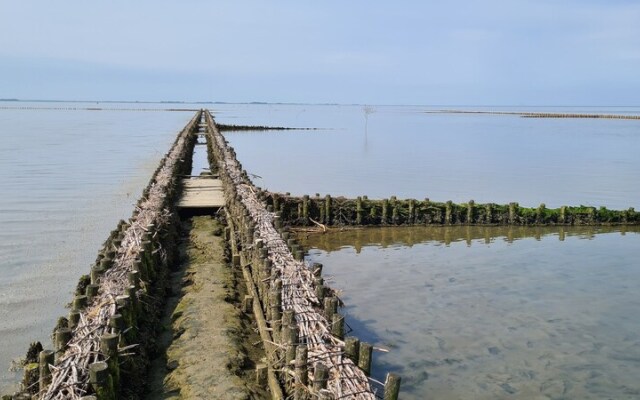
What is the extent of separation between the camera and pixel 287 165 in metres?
40.1

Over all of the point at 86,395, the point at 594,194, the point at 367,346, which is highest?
the point at 594,194

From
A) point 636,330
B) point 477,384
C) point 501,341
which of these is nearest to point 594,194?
point 636,330

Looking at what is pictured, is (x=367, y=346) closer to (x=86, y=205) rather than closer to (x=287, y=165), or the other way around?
(x=86, y=205)

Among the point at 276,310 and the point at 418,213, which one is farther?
the point at 418,213

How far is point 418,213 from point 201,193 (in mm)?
7900

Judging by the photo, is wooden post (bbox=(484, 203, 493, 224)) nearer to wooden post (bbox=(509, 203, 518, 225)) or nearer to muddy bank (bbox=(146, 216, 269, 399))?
wooden post (bbox=(509, 203, 518, 225))

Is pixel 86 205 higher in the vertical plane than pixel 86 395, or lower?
higher

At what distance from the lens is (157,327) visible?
957 cm

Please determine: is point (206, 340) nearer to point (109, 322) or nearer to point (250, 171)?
point (109, 322)

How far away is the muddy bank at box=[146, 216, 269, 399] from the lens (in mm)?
7465

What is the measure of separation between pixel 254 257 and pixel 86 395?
5.51m

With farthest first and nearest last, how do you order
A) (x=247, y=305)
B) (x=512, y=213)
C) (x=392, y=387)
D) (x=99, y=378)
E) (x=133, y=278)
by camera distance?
1. (x=512, y=213)
2. (x=247, y=305)
3. (x=133, y=278)
4. (x=99, y=378)
5. (x=392, y=387)

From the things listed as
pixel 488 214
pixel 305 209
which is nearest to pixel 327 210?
pixel 305 209

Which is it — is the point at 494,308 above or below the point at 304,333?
below
